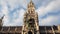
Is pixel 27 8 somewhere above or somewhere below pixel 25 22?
above

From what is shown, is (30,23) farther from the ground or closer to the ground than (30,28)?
farther from the ground

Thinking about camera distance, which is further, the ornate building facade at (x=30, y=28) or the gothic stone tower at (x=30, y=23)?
the ornate building facade at (x=30, y=28)

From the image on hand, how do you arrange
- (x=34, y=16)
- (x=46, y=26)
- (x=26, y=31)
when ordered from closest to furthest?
(x=26, y=31)
(x=34, y=16)
(x=46, y=26)

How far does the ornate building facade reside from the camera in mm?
56834

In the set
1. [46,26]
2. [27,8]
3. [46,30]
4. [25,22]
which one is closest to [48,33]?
[46,30]

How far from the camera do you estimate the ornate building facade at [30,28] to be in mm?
56834

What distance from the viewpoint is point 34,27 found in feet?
189

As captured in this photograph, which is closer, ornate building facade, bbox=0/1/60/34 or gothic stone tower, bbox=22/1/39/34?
gothic stone tower, bbox=22/1/39/34

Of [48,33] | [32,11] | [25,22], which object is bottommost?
[48,33]

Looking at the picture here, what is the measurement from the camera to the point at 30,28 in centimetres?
5606

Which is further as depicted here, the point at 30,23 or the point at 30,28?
the point at 30,23

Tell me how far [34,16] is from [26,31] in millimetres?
7971

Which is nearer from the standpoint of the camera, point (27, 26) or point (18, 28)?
point (27, 26)

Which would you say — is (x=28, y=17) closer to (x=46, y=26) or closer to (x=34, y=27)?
(x=34, y=27)
